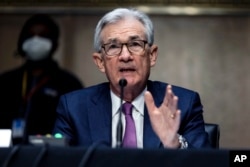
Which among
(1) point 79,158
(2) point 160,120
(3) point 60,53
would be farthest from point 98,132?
(3) point 60,53

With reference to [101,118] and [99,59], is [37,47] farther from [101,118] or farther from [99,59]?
[101,118]

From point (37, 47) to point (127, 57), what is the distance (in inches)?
83.0

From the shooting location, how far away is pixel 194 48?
6004mm

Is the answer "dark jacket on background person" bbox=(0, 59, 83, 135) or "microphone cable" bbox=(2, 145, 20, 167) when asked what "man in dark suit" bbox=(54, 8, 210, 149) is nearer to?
"microphone cable" bbox=(2, 145, 20, 167)

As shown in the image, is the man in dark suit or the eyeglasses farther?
the eyeglasses

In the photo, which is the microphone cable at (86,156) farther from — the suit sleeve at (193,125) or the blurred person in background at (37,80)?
the blurred person in background at (37,80)

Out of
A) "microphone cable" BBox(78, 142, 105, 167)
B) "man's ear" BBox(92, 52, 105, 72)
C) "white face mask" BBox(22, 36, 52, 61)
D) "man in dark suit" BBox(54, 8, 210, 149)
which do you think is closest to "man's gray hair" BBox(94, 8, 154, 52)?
"man in dark suit" BBox(54, 8, 210, 149)

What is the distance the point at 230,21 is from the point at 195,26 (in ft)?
0.84

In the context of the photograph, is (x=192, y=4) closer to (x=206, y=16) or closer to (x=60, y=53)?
(x=206, y=16)

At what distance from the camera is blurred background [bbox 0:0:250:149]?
235 inches

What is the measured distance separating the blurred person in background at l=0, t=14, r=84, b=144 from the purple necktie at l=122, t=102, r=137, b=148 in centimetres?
176

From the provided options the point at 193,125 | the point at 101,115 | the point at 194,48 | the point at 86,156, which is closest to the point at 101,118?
the point at 101,115

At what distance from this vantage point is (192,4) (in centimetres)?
591

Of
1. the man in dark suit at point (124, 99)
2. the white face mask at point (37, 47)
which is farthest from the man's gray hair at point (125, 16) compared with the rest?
the white face mask at point (37, 47)
